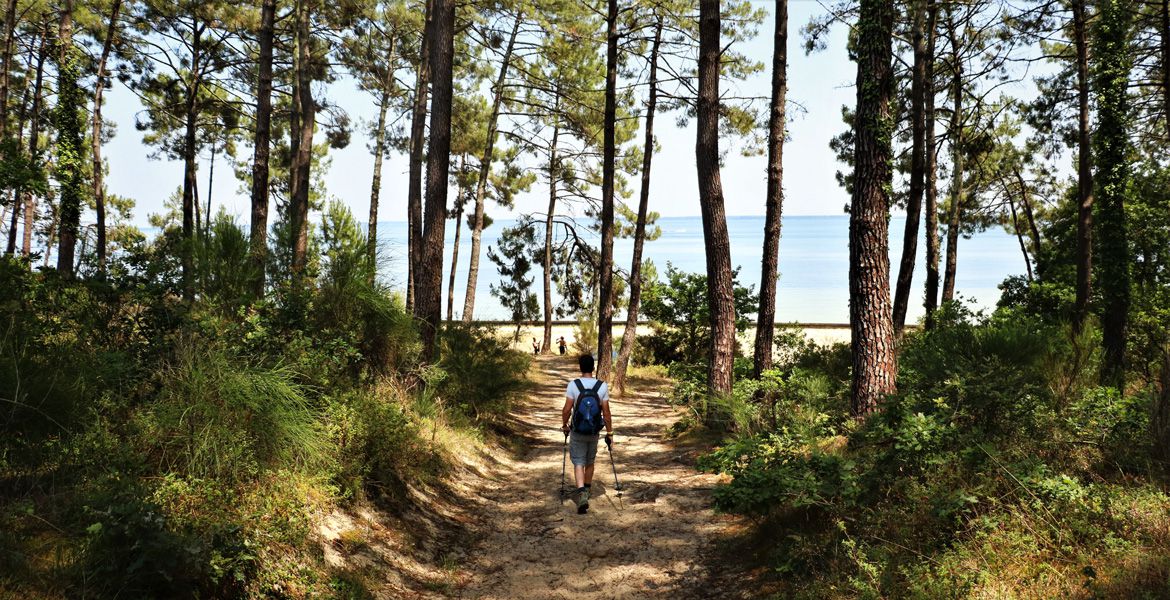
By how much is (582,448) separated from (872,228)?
4433 millimetres

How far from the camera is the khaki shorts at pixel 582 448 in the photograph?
8.09 metres

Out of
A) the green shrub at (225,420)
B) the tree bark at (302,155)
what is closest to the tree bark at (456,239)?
the tree bark at (302,155)

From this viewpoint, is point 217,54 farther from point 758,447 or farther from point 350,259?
point 758,447

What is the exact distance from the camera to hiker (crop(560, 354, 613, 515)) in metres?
7.99

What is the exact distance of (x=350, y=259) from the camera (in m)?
Answer: 8.88

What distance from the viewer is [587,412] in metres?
7.97

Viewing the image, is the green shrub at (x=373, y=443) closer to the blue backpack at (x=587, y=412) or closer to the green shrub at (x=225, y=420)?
the green shrub at (x=225, y=420)

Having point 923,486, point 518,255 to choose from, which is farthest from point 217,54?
point 923,486

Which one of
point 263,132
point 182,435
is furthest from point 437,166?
point 182,435

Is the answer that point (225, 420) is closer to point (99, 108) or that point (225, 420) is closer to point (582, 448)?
point (582, 448)

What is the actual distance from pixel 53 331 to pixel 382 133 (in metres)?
20.1

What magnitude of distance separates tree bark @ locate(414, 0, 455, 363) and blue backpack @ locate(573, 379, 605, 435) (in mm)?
4141

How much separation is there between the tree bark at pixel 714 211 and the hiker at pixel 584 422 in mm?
4567

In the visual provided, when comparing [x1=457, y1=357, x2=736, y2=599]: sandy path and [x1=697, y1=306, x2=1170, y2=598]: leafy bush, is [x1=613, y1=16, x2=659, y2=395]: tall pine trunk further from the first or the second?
[x1=697, y1=306, x2=1170, y2=598]: leafy bush
